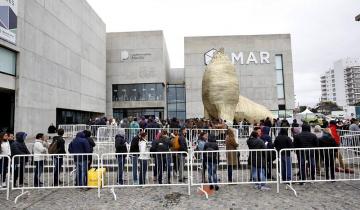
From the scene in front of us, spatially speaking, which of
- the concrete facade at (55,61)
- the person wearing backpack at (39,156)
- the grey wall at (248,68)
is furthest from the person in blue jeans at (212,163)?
the grey wall at (248,68)

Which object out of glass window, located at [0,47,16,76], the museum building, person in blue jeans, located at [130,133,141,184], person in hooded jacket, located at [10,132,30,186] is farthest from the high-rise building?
person in hooded jacket, located at [10,132,30,186]

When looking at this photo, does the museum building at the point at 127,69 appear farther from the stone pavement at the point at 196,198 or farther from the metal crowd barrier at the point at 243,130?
the stone pavement at the point at 196,198

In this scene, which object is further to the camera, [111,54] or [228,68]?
[111,54]

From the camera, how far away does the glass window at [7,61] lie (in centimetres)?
2030

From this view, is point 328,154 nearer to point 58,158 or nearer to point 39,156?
point 58,158

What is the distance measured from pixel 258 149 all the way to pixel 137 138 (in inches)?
126

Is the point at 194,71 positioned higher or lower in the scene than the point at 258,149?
higher

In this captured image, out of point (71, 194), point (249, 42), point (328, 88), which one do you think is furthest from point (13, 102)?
point (328, 88)

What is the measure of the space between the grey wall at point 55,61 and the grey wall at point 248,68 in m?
11.7

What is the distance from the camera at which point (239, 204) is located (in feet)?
21.4

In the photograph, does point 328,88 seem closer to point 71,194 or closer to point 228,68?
point 228,68

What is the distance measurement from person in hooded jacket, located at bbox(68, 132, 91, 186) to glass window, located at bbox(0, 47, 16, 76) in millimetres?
15329

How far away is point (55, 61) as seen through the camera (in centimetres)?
2758

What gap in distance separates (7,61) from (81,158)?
16.4 m
